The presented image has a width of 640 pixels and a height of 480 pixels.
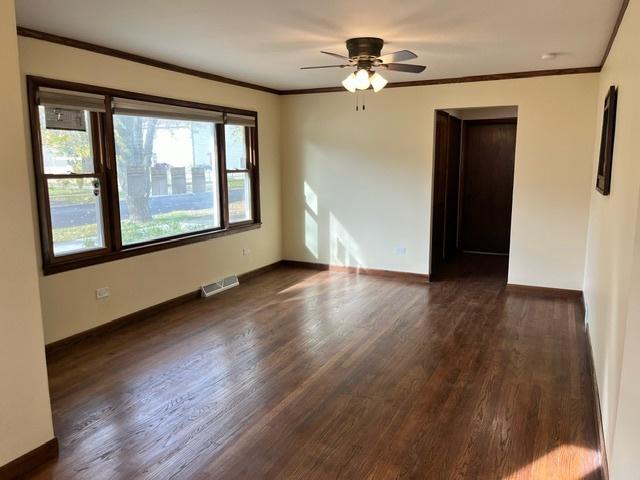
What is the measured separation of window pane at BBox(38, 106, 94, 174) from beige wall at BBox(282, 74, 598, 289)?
3083mm

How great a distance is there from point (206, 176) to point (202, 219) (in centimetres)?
49

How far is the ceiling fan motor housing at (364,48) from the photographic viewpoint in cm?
366

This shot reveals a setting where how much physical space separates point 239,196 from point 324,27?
3.01m

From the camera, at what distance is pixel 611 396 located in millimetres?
2268

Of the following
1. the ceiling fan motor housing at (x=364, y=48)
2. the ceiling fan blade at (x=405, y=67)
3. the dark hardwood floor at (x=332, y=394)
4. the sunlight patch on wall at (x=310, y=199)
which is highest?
the ceiling fan motor housing at (x=364, y=48)

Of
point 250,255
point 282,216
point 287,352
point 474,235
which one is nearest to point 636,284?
point 287,352

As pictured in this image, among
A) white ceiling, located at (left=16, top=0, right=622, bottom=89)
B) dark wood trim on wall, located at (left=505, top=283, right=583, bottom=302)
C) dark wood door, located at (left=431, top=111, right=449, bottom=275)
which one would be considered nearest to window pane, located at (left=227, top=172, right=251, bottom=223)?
white ceiling, located at (left=16, top=0, right=622, bottom=89)

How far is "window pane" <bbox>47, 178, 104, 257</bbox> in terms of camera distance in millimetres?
3773

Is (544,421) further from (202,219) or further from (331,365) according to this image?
(202,219)

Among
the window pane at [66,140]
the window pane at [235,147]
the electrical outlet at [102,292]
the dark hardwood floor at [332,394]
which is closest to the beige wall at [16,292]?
the dark hardwood floor at [332,394]

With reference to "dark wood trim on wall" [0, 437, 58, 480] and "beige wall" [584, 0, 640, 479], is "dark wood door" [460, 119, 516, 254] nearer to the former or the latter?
"beige wall" [584, 0, 640, 479]

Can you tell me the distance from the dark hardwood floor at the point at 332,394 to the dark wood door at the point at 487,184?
2804 millimetres

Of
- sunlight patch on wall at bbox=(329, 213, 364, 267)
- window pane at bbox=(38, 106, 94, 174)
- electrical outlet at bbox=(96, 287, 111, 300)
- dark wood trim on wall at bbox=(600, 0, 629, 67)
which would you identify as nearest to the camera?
dark wood trim on wall at bbox=(600, 0, 629, 67)

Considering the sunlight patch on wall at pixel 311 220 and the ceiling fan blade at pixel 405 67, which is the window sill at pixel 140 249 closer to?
the sunlight patch on wall at pixel 311 220
